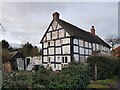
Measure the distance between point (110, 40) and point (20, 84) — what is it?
32140 mm

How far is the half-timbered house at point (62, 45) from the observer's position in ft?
77.9

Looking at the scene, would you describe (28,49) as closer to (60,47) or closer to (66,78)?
(60,47)

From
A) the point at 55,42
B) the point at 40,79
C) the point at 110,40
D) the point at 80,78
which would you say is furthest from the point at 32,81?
the point at 110,40

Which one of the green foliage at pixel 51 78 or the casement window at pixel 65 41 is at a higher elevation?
the casement window at pixel 65 41

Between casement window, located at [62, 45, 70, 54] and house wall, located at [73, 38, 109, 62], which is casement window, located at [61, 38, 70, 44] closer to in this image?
casement window, located at [62, 45, 70, 54]

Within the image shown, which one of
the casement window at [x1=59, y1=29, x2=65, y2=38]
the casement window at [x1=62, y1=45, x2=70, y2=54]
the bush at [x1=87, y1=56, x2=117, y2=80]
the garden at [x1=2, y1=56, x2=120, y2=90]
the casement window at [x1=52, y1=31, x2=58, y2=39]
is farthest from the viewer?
the casement window at [x1=52, y1=31, x2=58, y2=39]

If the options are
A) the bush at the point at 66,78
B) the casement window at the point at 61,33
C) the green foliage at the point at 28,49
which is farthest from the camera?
the green foliage at the point at 28,49

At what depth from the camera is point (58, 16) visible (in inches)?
1043

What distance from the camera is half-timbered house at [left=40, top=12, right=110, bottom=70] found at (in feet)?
77.9

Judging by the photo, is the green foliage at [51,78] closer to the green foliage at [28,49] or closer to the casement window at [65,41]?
the casement window at [65,41]

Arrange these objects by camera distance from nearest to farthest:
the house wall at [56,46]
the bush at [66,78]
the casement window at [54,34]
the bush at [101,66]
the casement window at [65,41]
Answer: the bush at [66,78]
the bush at [101,66]
the casement window at [65,41]
the house wall at [56,46]
the casement window at [54,34]

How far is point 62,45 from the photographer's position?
24.8 m

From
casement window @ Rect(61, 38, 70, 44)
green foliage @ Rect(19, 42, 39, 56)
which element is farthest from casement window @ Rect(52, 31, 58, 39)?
green foliage @ Rect(19, 42, 39, 56)

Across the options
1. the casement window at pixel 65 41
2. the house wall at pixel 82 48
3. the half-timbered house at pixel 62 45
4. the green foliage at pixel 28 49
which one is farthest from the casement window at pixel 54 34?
the green foliage at pixel 28 49
